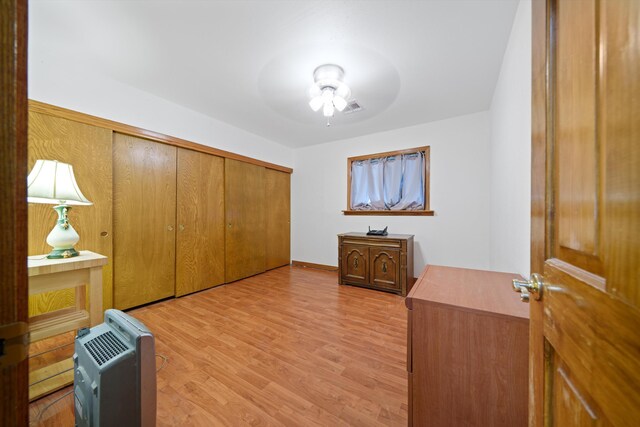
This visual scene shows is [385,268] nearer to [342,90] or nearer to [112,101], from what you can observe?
[342,90]

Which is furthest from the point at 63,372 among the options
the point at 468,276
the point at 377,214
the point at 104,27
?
the point at 377,214

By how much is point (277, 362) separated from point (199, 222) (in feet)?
6.95

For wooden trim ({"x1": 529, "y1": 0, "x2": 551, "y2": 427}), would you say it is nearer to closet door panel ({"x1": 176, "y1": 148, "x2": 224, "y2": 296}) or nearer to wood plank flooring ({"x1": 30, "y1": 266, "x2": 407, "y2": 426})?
wood plank flooring ({"x1": 30, "y1": 266, "x2": 407, "y2": 426})

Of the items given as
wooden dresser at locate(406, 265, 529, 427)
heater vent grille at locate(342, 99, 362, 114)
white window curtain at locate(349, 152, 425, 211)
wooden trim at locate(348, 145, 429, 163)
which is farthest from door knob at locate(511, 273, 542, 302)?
wooden trim at locate(348, 145, 429, 163)

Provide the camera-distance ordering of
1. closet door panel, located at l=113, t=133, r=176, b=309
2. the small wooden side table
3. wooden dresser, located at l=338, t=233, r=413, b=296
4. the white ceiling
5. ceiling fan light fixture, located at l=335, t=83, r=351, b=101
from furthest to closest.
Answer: wooden dresser, located at l=338, t=233, r=413, b=296 < closet door panel, located at l=113, t=133, r=176, b=309 < ceiling fan light fixture, located at l=335, t=83, r=351, b=101 < the white ceiling < the small wooden side table

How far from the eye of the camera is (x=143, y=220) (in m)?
2.44

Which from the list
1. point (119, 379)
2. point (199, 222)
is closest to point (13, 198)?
point (119, 379)

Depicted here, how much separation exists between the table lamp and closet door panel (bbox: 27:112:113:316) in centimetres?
49

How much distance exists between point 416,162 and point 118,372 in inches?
142

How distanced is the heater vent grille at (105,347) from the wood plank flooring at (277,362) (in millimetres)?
566

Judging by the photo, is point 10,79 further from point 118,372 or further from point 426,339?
point 426,339

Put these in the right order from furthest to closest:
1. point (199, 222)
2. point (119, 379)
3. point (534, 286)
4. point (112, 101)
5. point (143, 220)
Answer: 1. point (199, 222)
2. point (143, 220)
3. point (112, 101)
4. point (119, 379)
5. point (534, 286)

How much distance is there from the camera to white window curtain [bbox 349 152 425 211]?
3.33 m

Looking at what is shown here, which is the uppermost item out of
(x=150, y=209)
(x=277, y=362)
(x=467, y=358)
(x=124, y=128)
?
(x=124, y=128)
